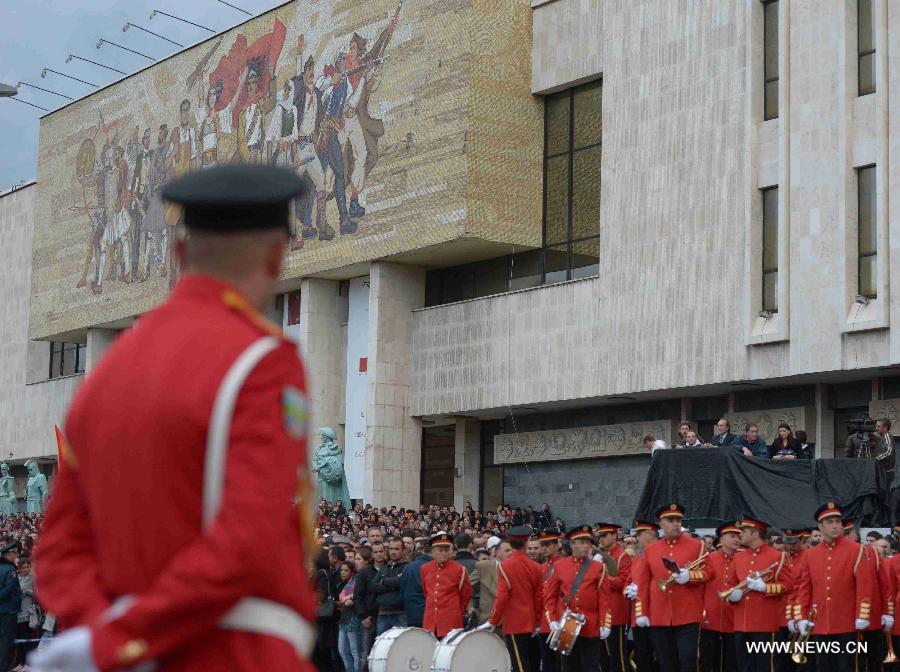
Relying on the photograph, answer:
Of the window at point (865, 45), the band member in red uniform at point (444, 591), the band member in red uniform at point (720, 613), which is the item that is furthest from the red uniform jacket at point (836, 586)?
the window at point (865, 45)

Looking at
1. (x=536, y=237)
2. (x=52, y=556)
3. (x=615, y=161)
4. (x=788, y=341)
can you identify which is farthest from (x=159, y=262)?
(x=52, y=556)

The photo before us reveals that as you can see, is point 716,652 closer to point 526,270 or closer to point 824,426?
point 824,426

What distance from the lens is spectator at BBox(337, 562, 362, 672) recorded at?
66.1 feet

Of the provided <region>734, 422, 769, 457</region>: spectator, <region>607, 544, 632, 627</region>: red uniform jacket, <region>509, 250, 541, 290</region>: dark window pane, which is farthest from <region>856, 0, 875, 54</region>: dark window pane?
<region>607, 544, 632, 627</region>: red uniform jacket

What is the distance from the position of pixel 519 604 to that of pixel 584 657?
1082 mm

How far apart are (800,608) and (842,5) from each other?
17.0 m

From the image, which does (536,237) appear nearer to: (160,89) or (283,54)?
(283,54)

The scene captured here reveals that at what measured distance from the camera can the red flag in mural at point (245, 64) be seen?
144ft

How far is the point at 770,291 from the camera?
30.8m

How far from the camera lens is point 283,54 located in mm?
43500

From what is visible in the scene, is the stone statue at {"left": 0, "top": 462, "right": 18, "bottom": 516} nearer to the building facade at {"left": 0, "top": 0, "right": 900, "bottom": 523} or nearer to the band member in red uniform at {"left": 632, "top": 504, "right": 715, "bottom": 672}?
the building facade at {"left": 0, "top": 0, "right": 900, "bottom": 523}

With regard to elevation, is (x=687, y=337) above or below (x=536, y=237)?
below

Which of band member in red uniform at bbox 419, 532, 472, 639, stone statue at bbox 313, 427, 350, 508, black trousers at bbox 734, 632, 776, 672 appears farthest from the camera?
stone statue at bbox 313, 427, 350, 508

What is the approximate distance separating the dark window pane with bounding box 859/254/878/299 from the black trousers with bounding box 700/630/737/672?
1323 centimetres
